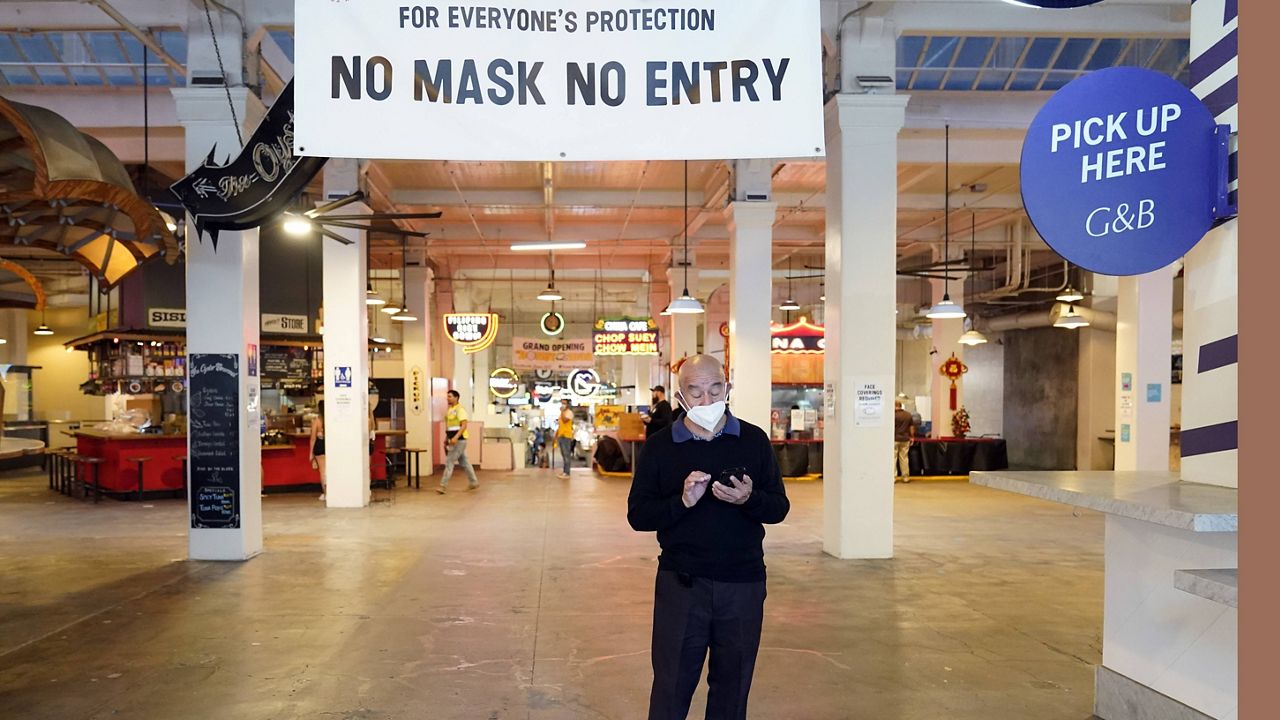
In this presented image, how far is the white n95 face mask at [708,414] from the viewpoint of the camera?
10.8 feet

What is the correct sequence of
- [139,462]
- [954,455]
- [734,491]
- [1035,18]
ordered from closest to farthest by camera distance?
[734,491] → [1035,18] → [139,462] → [954,455]

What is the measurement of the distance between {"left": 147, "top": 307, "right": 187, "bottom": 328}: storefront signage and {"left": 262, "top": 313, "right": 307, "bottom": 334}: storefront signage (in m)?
1.34

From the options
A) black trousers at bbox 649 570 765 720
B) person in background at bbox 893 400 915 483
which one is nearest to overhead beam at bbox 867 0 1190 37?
black trousers at bbox 649 570 765 720

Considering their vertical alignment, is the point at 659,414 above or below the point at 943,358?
below

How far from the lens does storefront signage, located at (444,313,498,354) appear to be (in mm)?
19531

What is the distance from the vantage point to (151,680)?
4930mm

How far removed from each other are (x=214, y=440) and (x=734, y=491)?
266 inches

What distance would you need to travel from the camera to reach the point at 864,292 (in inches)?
333

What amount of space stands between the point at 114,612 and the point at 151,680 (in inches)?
73.4

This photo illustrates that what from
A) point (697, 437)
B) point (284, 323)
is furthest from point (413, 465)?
point (697, 437)

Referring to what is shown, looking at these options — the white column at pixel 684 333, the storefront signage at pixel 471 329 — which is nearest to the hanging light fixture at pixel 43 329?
the storefront signage at pixel 471 329

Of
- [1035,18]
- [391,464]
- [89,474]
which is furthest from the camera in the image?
[391,464]

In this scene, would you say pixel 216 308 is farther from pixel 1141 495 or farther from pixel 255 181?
pixel 1141 495

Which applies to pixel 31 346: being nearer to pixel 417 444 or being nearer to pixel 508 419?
pixel 417 444
